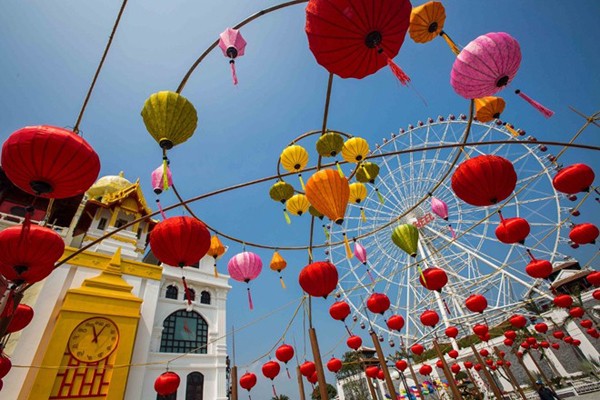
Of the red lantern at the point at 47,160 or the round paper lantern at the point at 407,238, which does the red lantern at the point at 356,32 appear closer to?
the red lantern at the point at 47,160

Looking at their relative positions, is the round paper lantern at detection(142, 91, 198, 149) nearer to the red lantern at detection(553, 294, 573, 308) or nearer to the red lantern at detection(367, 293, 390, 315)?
the red lantern at detection(367, 293, 390, 315)

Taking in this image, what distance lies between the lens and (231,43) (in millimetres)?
3922

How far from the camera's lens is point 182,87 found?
4207mm

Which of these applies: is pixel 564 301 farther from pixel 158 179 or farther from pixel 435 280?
pixel 158 179

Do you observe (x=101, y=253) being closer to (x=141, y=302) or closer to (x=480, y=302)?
(x=141, y=302)

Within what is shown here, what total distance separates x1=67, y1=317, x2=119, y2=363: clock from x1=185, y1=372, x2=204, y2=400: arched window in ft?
16.0

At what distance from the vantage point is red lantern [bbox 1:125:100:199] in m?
2.91

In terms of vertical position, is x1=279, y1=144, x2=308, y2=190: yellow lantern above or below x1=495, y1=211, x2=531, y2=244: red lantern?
above

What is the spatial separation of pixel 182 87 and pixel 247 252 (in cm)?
417

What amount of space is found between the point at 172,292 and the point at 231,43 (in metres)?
17.4

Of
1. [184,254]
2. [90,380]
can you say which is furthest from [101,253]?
[184,254]

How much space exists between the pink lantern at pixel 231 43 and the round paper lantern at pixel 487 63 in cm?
315

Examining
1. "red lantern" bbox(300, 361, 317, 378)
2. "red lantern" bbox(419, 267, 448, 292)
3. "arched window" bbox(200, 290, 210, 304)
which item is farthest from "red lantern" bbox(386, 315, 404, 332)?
"arched window" bbox(200, 290, 210, 304)

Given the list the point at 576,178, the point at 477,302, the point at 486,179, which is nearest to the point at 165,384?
the point at 477,302
